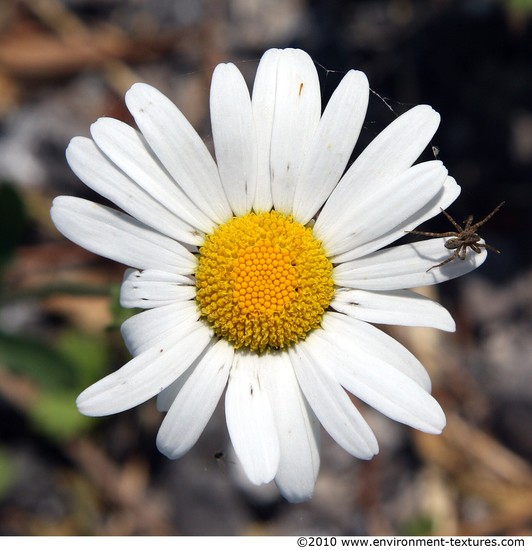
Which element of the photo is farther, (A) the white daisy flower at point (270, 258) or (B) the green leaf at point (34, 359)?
(B) the green leaf at point (34, 359)

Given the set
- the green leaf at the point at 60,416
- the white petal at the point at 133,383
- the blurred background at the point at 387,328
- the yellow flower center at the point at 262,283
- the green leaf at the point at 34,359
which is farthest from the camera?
the blurred background at the point at 387,328

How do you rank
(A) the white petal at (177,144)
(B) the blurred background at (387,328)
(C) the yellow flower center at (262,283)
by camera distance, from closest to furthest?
1. (A) the white petal at (177,144)
2. (C) the yellow flower center at (262,283)
3. (B) the blurred background at (387,328)

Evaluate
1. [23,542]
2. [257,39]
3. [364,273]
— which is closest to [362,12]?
[257,39]

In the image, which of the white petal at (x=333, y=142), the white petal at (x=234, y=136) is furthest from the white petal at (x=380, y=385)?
the white petal at (x=234, y=136)

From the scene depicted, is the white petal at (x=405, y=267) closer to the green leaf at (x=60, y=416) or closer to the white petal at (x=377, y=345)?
the white petal at (x=377, y=345)

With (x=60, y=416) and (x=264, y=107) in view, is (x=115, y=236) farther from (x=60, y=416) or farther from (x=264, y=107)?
(x=60, y=416)

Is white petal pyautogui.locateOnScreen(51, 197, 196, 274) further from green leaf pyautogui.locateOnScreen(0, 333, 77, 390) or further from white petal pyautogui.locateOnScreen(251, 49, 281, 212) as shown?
green leaf pyautogui.locateOnScreen(0, 333, 77, 390)

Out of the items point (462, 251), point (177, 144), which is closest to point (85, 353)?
point (177, 144)
